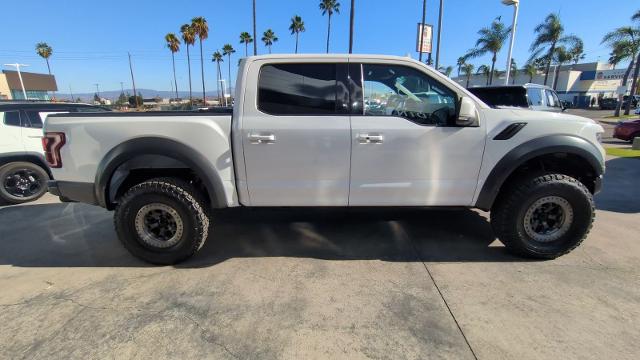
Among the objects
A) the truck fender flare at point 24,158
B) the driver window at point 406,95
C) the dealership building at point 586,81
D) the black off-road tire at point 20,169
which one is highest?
the dealership building at point 586,81

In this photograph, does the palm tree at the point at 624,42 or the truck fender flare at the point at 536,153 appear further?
the palm tree at the point at 624,42

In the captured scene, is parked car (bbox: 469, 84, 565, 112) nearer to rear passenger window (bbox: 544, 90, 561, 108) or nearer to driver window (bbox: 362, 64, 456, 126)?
rear passenger window (bbox: 544, 90, 561, 108)

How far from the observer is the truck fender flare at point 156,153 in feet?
9.94

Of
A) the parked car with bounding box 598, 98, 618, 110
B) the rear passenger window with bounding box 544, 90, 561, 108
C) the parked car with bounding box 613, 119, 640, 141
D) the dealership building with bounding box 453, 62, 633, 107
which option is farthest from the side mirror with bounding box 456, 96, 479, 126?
the dealership building with bounding box 453, 62, 633, 107

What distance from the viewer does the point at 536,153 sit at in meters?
3.11

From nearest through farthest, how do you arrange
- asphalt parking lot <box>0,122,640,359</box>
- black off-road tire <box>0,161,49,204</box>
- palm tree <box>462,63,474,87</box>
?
asphalt parking lot <box>0,122,640,359</box>
black off-road tire <box>0,161,49,204</box>
palm tree <box>462,63,474,87</box>

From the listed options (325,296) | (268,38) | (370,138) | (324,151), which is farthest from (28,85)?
(325,296)

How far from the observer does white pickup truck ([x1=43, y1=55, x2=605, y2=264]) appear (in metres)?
3.05

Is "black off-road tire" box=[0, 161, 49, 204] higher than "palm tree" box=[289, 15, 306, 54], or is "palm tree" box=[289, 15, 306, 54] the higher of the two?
"palm tree" box=[289, 15, 306, 54]

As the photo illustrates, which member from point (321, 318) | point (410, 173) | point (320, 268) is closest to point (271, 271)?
point (320, 268)

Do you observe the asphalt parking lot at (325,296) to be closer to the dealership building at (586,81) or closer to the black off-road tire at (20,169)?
the black off-road tire at (20,169)

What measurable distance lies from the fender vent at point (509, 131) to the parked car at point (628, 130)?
14.2m

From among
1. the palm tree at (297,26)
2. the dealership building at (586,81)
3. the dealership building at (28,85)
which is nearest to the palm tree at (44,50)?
the dealership building at (28,85)

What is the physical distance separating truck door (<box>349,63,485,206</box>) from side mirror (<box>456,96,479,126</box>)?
0.19ft
